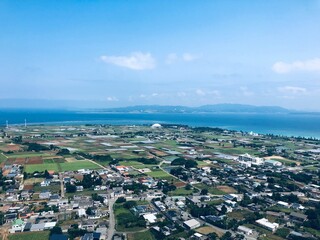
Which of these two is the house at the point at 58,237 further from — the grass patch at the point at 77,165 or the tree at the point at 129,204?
the grass patch at the point at 77,165

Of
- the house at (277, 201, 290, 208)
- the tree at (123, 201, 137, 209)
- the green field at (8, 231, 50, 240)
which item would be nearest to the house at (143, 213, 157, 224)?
the tree at (123, 201, 137, 209)

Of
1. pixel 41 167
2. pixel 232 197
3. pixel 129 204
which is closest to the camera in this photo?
pixel 129 204

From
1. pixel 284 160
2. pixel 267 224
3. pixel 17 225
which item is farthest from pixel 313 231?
pixel 284 160

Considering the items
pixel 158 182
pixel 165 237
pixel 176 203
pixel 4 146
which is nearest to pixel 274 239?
pixel 165 237

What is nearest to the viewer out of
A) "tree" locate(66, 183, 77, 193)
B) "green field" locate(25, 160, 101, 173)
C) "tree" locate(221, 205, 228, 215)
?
"tree" locate(221, 205, 228, 215)

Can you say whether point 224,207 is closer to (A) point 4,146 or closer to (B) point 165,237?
(B) point 165,237

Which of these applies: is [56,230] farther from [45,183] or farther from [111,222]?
[45,183]

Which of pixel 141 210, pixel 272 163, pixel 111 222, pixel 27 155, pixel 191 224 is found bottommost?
pixel 111 222

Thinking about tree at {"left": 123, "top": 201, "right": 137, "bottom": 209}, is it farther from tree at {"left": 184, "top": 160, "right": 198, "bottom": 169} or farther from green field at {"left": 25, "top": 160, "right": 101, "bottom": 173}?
tree at {"left": 184, "top": 160, "right": 198, "bottom": 169}
